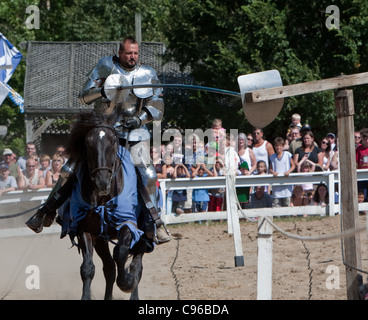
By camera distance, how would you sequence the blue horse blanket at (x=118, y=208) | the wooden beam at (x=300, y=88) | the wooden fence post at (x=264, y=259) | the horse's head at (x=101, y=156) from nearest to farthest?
the wooden fence post at (x=264, y=259) < the wooden beam at (x=300, y=88) < the horse's head at (x=101, y=156) < the blue horse blanket at (x=118, y=208)

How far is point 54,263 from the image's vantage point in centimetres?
955

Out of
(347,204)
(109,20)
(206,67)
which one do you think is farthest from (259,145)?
(109,20)

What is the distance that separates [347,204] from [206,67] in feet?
38.3

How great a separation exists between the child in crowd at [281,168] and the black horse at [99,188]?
605 centimetres

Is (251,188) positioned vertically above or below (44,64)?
below

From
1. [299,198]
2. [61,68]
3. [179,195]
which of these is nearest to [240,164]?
[179,195]

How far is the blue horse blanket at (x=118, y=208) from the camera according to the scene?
6.31 m

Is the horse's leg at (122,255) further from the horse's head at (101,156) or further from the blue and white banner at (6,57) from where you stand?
the blue and white banner at (6,57)

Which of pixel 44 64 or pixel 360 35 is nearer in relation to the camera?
pixel 360 35

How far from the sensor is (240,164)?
12.3 meters

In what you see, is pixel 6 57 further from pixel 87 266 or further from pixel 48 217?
pixel 87 266

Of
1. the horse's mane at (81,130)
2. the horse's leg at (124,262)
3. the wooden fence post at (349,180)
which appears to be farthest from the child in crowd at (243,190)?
the wooden fence post at (349,180)

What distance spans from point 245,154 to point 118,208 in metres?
6.28
